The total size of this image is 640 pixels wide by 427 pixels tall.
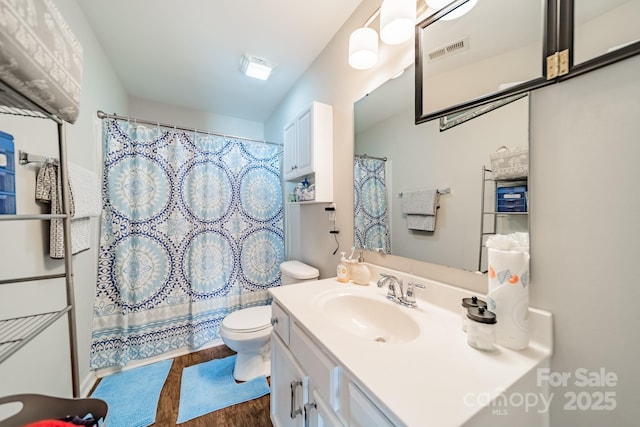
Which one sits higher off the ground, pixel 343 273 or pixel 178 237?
pixel 178 237

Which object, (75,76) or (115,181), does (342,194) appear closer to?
(75,76)

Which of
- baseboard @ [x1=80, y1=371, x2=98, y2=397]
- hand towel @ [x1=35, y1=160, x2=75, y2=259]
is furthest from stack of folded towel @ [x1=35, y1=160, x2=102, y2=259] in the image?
baseboard @ [x1=80, y1=371, x2=98, y2=397]

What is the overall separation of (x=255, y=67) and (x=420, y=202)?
1813 mm

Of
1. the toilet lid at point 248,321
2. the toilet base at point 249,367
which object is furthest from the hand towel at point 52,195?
the toilet base at point 249,367

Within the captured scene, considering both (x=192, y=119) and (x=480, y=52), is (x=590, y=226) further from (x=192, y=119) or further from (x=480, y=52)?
(x=192, y=119)

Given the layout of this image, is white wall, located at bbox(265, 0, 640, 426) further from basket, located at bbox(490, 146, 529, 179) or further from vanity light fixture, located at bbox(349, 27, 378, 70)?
vanity light fixture, located at bbox(349, 27, 378, 70)

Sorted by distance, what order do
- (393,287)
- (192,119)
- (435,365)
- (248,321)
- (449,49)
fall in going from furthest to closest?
1. (192,119)
2. (248,321)
3. (393,287)
4. (449,49)
5. (435,365)

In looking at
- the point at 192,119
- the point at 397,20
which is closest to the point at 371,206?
the point at 397,20

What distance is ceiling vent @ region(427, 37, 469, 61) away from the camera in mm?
896

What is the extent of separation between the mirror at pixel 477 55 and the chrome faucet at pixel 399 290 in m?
0.75

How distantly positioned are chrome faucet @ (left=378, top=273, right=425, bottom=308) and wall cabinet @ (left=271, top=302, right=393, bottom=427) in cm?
44

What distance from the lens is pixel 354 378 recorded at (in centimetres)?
56

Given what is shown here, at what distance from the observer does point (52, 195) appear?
3.47ft

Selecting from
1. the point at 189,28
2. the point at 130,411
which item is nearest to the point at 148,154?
the point at 189,28
